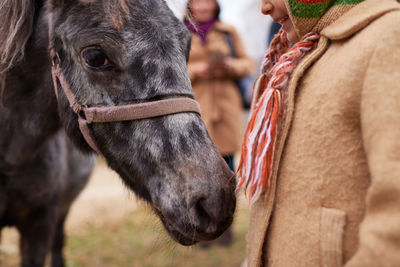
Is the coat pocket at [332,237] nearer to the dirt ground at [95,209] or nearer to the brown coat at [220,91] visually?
the brown coat at [220,91]

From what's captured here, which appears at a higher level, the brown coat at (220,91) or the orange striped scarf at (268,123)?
the orange striped scarf at (268,123)

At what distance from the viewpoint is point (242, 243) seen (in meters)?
4.29

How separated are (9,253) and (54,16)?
11.4 feet

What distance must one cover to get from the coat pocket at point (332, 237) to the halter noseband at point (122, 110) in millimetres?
616

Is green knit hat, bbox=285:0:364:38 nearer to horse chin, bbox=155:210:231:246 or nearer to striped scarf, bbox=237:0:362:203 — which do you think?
striped scarf, bbox=237:0:362:203

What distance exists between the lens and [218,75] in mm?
3738

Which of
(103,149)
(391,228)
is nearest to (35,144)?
(103,149)

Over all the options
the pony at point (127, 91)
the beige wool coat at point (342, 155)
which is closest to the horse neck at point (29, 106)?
the pony at point (127, 91)

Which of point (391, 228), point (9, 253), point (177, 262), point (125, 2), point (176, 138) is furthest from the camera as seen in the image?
point (9, 253)

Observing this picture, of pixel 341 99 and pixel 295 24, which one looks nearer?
pixel 341 99

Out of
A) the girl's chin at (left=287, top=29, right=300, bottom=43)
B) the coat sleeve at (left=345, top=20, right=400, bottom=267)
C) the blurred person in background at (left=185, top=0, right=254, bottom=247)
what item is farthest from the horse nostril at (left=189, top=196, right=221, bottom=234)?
the blurred person in background at (left=185, top=0, right=254, bottom=247)

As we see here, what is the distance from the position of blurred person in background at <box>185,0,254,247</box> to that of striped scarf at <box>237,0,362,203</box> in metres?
2.49

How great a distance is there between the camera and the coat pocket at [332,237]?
3.14 feet

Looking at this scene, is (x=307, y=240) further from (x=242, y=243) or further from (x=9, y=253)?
(x=9, y=253)
